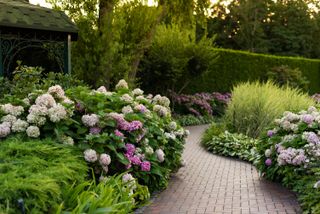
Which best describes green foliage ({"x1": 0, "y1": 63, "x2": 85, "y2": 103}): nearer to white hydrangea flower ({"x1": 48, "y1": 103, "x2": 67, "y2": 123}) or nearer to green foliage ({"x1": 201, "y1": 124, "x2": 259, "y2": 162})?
white hydrangea flower ({"x1": 48, "y1": 103, "x2": 67, "y2": 123})

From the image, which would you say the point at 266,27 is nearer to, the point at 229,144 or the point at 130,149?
the point at 229,144

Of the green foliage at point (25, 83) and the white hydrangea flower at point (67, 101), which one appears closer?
the white hydrangea flower at point (67, 101)

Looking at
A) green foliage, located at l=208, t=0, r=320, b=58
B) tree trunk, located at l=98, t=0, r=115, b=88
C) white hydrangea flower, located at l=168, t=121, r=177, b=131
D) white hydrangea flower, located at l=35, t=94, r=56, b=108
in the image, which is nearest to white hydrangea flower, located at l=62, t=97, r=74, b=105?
white hydrangea flower, located at l=35, t=94, r=56, b=108

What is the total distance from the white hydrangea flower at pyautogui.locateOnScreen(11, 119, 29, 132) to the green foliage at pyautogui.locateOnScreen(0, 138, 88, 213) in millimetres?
192

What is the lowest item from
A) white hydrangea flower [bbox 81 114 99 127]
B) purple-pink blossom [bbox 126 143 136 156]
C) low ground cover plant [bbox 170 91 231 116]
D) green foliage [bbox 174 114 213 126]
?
green foliage [bbox 174 114 213 126]

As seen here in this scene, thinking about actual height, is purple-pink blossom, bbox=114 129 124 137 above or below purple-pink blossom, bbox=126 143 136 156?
above

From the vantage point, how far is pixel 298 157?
6.57m

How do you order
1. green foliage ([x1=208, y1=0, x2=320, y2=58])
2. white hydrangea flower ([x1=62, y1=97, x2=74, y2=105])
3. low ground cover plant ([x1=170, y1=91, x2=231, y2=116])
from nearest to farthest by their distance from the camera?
white hydrangea flower ([x1=62, y1=97, x2=74, y2=105]) < low ground cover plant ([x1=170, y1=91, x2=231, y2=116]) < green foliage ([x1=208, y1=0, x2=320, y2=58])

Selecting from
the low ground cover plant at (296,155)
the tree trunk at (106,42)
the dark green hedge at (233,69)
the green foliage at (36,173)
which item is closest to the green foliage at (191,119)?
the dark green hedge at (233,69)

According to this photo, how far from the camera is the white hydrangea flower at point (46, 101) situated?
5.63 metres

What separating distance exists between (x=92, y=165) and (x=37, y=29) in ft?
14.1

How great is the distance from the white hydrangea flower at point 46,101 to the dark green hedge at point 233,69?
14806mm

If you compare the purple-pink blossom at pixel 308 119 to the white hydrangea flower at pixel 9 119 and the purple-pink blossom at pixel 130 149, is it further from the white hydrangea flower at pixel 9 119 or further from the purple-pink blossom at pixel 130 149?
the white hydrangea flower at pixel 9 119

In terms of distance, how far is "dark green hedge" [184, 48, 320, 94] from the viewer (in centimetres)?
2130
